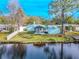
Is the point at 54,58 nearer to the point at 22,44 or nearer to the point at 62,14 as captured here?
the point at 22,44

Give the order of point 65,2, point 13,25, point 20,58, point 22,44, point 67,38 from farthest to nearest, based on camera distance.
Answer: point 13,25
point 65,2
point 67,38
point 22,44
point 20,58

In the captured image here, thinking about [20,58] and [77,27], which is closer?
[20,58]

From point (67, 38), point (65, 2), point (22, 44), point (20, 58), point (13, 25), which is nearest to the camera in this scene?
point (20, 58)

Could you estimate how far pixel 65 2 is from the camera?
103ft

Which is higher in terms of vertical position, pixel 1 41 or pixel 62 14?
pixel 62 14

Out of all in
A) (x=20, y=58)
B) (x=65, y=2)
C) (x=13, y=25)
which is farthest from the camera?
(x=13, y=25)

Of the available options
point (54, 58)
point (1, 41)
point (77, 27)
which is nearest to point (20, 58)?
point (54, 58)

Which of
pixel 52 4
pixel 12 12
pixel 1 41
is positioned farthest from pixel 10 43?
pixel 12 12

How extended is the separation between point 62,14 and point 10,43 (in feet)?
39.8

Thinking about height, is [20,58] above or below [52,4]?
below

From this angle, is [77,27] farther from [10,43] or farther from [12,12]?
[10,43]

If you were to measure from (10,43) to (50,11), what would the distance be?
39.3 feet

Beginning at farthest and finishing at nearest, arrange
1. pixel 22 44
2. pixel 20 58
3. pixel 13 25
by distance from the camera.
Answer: pixel 13 25 < pixel 22 44 < pixel 20 58

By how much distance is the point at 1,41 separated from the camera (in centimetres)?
2317
